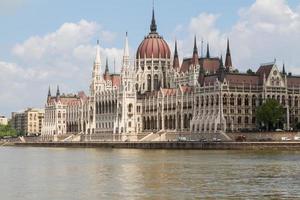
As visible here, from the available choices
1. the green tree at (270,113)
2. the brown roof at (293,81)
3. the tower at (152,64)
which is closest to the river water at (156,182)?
the green tree at (270,113)

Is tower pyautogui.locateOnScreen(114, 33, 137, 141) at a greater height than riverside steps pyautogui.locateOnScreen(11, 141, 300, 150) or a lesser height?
greater

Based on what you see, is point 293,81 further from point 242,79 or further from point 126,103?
point 126,103

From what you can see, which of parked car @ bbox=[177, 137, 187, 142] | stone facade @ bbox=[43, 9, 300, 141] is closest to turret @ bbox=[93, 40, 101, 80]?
stone facade @ bbox=[43, 9, 300, 141]

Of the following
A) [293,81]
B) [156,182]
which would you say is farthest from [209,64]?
[156,182]

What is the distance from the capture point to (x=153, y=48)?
18325cm

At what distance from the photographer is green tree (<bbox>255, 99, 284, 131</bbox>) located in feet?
421

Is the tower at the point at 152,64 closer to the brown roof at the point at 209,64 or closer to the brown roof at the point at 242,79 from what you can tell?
the brown roof at the point at 209,64

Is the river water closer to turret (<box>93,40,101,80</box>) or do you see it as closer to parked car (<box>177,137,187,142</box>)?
parked car (<box>177,137,187,142</box>)

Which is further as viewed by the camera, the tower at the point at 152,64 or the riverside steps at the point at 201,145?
the tower at the point at 152,64

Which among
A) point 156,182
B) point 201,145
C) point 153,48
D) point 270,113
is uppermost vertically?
point 153,48

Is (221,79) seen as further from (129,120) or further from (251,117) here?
(129,120)

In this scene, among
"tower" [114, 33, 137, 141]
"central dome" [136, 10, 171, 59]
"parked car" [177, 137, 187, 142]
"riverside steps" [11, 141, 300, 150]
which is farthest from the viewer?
"central dome" [136, 10, 171, 59]

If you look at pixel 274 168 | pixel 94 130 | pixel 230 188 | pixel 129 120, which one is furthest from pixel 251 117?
pixel 230 188

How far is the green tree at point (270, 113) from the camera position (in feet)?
421
